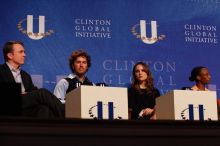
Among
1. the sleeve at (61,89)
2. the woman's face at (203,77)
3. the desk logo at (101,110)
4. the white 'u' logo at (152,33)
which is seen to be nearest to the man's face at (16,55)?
the sleeve at (61,89)

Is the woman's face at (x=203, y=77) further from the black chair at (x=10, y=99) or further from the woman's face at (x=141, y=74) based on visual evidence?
the black chair at (x=10, y=99)

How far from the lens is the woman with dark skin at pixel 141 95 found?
3.83 metres

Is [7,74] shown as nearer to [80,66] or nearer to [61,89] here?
[61,89]

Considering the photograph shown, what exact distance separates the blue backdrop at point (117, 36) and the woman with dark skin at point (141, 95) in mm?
761

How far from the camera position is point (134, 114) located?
390cm

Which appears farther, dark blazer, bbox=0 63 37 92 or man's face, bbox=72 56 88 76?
man's face, bbox=72 56 88 76

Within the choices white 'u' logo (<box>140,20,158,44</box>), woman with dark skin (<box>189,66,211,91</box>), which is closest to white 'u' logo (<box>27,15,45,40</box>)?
white 'u' logo (<box>140,20,158,44</box>)

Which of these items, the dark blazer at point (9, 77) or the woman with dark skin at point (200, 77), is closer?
→ the dark blazer at point (9, 77)

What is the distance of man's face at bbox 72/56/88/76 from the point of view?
164 inches

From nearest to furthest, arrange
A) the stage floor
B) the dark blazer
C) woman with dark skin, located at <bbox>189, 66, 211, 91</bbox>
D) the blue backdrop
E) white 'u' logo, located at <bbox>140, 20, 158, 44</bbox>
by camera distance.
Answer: the stage floor
the dark blazer
woman with dark skin, located at <bbox>189, 66, 211, 91</bbox>
the blue backdrop
white 'u' logo, located at <bbox>140, 20, 158, 44</bbox>

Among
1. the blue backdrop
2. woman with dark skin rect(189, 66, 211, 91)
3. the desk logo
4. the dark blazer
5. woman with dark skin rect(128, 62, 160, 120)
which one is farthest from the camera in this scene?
the blue backdrop

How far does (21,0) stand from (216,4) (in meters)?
2.09

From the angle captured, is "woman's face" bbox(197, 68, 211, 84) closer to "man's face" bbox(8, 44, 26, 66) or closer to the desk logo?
"man's face" bbox(8, 44, 26, 66)

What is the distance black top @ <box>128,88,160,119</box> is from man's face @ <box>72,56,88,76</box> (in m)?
0.41
